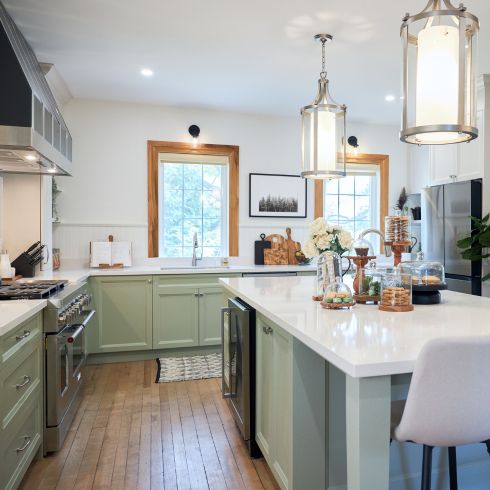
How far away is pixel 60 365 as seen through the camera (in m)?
2.31

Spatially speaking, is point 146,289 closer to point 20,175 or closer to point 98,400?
point 98,400

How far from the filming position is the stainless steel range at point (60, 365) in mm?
2252

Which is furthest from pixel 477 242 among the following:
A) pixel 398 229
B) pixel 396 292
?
pixel 396 292

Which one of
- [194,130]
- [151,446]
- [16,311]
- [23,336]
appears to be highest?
[194,130]

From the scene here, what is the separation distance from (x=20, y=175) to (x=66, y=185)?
0.93 metres

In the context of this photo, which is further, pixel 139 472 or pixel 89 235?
pixel 89 235

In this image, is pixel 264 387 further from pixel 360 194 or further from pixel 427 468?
pixel 360 194

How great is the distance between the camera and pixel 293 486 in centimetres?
159

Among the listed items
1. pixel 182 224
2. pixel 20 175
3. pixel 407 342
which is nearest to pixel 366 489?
pixel 407 342

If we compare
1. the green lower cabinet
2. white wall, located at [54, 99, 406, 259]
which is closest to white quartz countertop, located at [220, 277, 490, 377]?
the green lower cabinet

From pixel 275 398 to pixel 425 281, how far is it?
0.93 metres

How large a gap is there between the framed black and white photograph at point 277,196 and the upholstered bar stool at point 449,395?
3757 mm

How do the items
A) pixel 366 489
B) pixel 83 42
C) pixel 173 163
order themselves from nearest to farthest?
1. pixel 366 489
2. pixel 83 42
3. pixel 173 163

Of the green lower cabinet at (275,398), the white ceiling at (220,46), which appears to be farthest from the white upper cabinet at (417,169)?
the green lower cabinet at (275,398)
